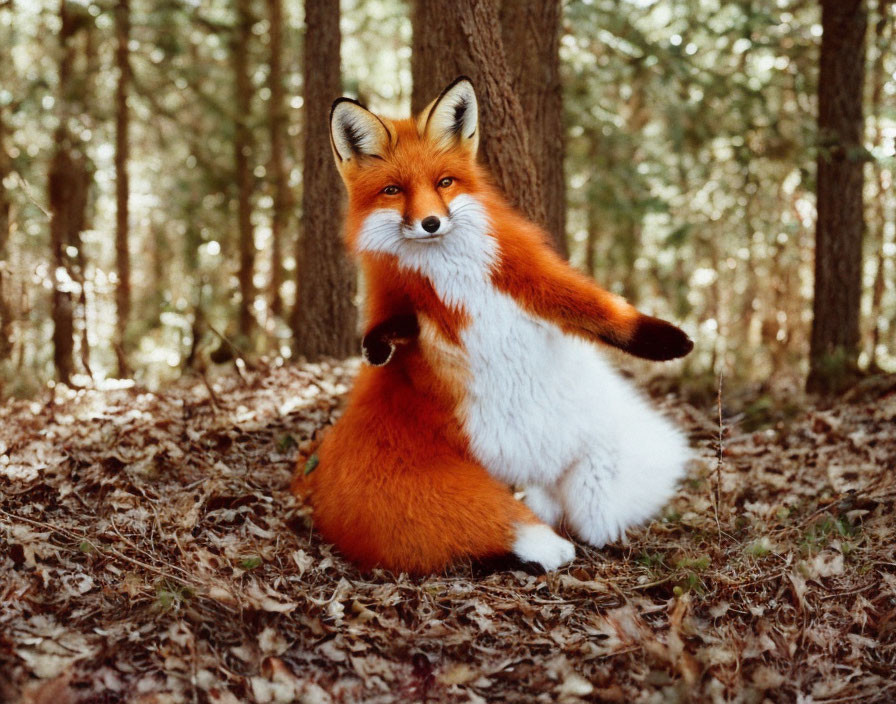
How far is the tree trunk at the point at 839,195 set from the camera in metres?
7.88

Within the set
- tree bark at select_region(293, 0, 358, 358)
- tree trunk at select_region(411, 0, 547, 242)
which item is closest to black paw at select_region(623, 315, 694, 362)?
tree trunk at select_region(411, 0, 547, 242)

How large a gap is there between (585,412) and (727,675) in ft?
4.83

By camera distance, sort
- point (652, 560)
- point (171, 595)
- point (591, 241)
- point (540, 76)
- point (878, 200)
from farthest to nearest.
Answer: point (591, 241) → point (878, 200) → point (540, 76) → point (652, 560) → point (171, 595)

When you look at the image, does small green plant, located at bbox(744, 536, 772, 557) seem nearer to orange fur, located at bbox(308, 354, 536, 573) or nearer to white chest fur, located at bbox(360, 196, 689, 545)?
white chest fur, located at bbox(360, 196, 689, 545)

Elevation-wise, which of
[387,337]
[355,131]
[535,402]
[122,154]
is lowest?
[535,402]

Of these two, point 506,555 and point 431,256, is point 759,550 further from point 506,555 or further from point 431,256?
point 431,256

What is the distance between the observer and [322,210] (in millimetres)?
8250

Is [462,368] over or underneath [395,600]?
over

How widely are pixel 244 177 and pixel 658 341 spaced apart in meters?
12.4

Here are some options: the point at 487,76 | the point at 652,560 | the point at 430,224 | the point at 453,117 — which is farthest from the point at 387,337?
the point at 487,76

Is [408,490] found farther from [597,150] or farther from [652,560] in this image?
[597,150]

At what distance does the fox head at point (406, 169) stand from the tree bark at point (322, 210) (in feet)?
14.0

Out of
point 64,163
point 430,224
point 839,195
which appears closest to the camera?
point 430,224

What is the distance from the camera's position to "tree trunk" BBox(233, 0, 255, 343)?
1399cm
